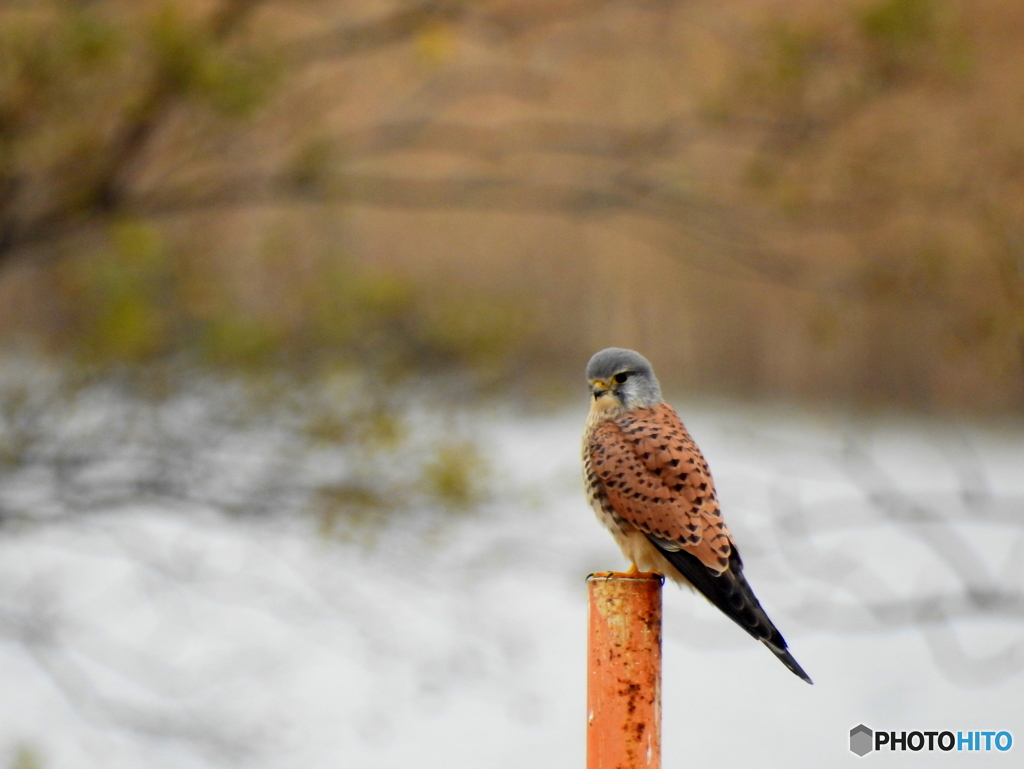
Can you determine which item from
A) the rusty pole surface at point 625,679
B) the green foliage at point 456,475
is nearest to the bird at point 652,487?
the rusty pole surface at point 625,679

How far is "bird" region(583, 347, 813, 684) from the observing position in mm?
2191

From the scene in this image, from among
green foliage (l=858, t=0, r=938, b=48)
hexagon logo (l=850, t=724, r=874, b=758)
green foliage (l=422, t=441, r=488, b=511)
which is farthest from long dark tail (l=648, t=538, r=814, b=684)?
green foliage (l=858, t=0, r=938, b=48)

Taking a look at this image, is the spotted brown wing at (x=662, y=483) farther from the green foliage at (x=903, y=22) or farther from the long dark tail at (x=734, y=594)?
the green foliage at (x=903, y=22)

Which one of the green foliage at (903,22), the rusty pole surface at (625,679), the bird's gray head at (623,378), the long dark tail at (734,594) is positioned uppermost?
the green foliage at (903,22)

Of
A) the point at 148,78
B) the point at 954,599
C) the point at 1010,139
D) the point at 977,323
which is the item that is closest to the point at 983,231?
the point at 977,323

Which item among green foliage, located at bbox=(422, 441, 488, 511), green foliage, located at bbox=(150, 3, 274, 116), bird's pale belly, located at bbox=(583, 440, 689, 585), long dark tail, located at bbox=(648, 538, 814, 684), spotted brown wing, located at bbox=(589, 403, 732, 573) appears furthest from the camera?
green foliage, located at bbox=(422, 441, 488, 511)

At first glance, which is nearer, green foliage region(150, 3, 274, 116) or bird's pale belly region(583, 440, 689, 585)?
bird's pale belly region(583, 440, 689, 585)

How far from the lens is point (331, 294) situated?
6.97m

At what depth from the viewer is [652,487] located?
2350mm

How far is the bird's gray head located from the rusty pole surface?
1.52ft

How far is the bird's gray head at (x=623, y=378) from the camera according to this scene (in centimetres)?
216

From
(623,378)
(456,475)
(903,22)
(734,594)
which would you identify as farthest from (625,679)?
(903,22)

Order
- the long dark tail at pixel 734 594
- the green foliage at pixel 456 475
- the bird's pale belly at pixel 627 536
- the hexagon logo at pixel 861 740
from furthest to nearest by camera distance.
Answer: the green foliage at pixel 456 475 → the hexagon logo at pixel 861 740 → the bird's pale belly at pixel 627 536 → the long dark tail at pixel 734 594

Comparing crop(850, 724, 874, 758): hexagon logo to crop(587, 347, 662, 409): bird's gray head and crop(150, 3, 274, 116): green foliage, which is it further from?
crop(150, 3, 274, 116): green foliage
